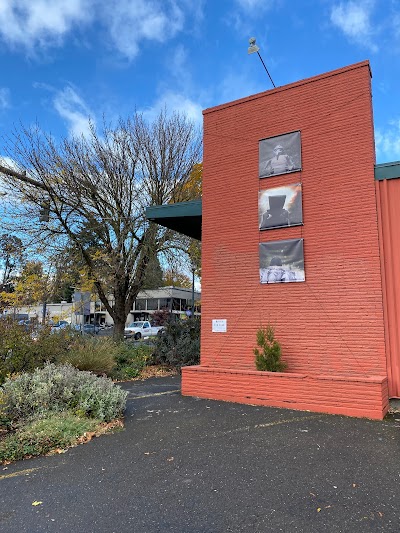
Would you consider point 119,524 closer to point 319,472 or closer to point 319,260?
point 319,472

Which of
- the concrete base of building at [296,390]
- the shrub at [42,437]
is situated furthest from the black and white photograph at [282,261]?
the shrub at [42,437]

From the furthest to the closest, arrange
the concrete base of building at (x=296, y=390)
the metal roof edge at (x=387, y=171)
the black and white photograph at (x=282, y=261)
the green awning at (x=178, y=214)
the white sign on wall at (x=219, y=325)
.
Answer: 1. the green awning at (x=178, y=214)
2. the white sign on wall at (x=219, y=325)
3. the black and white photograph at (x=282, y=261)
4. the metal roof edge at (x=387, y=171)
5. the concrete base of building at (x=296, y=390)

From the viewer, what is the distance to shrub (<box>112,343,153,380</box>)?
1146 cm

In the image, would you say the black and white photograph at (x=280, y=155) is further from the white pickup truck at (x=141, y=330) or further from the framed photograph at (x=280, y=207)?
the white pickup truck at (x=141, y=330)

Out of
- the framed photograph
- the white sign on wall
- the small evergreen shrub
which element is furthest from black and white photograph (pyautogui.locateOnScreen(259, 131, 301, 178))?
the small evergreen shrub

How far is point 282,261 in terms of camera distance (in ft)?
29.4

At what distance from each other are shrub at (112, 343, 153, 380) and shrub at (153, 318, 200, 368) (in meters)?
0.45

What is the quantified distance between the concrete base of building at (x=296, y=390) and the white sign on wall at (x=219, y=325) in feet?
4.25

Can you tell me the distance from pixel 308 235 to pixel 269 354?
2742mm

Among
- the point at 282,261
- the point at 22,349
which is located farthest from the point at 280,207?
the point at 22,349

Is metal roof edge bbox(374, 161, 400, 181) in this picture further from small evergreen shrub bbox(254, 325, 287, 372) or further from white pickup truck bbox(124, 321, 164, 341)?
white pickup truck bbox(124, 321, 164, 341)

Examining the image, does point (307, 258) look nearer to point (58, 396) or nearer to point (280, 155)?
point (280, 155)

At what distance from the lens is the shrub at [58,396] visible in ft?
19.6

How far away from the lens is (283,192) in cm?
923
